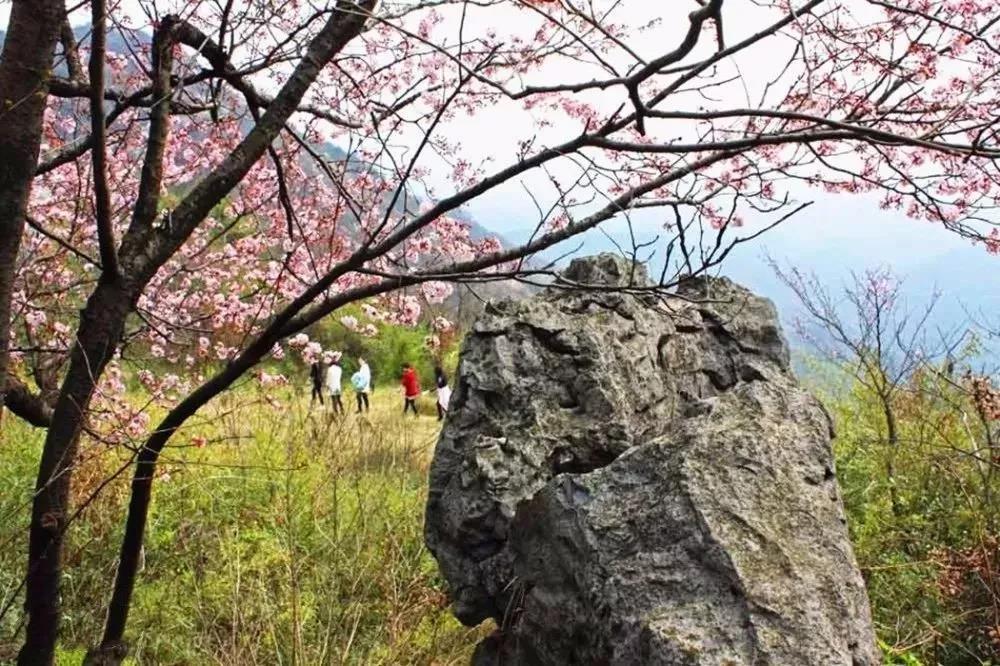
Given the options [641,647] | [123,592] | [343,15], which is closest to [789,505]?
[641,647]

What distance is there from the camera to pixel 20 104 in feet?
5.82

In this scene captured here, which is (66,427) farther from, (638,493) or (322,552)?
(322,552)

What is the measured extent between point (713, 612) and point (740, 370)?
1.67 metres

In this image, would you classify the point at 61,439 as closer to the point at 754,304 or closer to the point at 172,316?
the point at 754,304

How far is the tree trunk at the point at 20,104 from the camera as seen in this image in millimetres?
1749

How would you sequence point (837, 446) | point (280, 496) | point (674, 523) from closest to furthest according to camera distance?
point (674, 523) → point (280, 496) → point (837, 446)

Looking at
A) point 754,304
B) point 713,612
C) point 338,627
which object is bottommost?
point 338,627

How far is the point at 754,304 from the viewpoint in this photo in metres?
3.57

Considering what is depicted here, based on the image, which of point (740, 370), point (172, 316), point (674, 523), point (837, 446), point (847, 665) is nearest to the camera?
point (847, 665)

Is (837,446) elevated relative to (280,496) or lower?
elevated

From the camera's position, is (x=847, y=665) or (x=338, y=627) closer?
(x=847, y=665)

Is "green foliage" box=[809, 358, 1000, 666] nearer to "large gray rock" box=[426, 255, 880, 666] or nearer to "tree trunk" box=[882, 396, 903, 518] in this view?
"tree trunk" box=[882, 396, 903, 518]

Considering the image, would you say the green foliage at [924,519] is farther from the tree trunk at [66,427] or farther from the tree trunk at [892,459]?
the tree trunk at [66,427]

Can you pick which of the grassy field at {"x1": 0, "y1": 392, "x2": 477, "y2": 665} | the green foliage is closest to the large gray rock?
the grassy field at {"x1": 0, "y1": 392, "x2": 477, "y2": 665}
